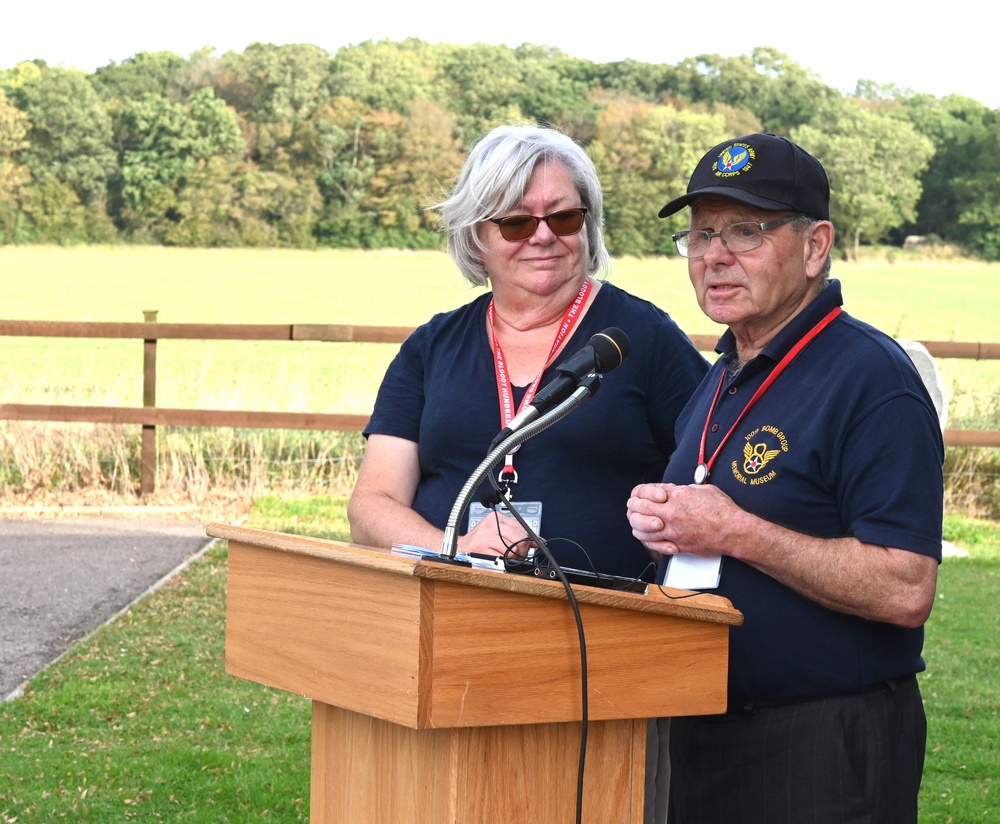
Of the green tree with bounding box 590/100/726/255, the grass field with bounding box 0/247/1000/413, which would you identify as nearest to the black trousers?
the grass field with bounding box 0/247/1000/413

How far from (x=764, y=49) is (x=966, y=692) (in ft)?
162

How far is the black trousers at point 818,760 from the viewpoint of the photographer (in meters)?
2.23

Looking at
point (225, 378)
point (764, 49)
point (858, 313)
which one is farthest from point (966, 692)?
point (764, 49)

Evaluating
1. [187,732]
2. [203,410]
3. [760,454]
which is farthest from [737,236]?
[203,410]

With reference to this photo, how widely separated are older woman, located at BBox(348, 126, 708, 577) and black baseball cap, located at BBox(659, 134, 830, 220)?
2.02ft

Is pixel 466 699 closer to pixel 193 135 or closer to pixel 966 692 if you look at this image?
pixel 966 692

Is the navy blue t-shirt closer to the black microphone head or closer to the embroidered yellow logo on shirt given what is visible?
the embroidered yellow logo on shirt

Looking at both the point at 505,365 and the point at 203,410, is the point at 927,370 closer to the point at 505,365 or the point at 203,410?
the point at 203,410

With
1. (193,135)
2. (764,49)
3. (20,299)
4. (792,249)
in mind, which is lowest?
(20,299)

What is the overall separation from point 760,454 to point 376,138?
4594 cm

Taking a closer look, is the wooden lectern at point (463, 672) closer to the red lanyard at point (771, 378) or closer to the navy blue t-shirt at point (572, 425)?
the red lanyard at point (771, 378)

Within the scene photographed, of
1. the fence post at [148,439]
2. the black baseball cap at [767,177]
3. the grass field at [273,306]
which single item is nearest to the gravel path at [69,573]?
the fence post at [148,439]

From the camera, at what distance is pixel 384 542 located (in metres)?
2.90

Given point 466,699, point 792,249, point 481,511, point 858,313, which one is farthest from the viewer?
point 858,313
